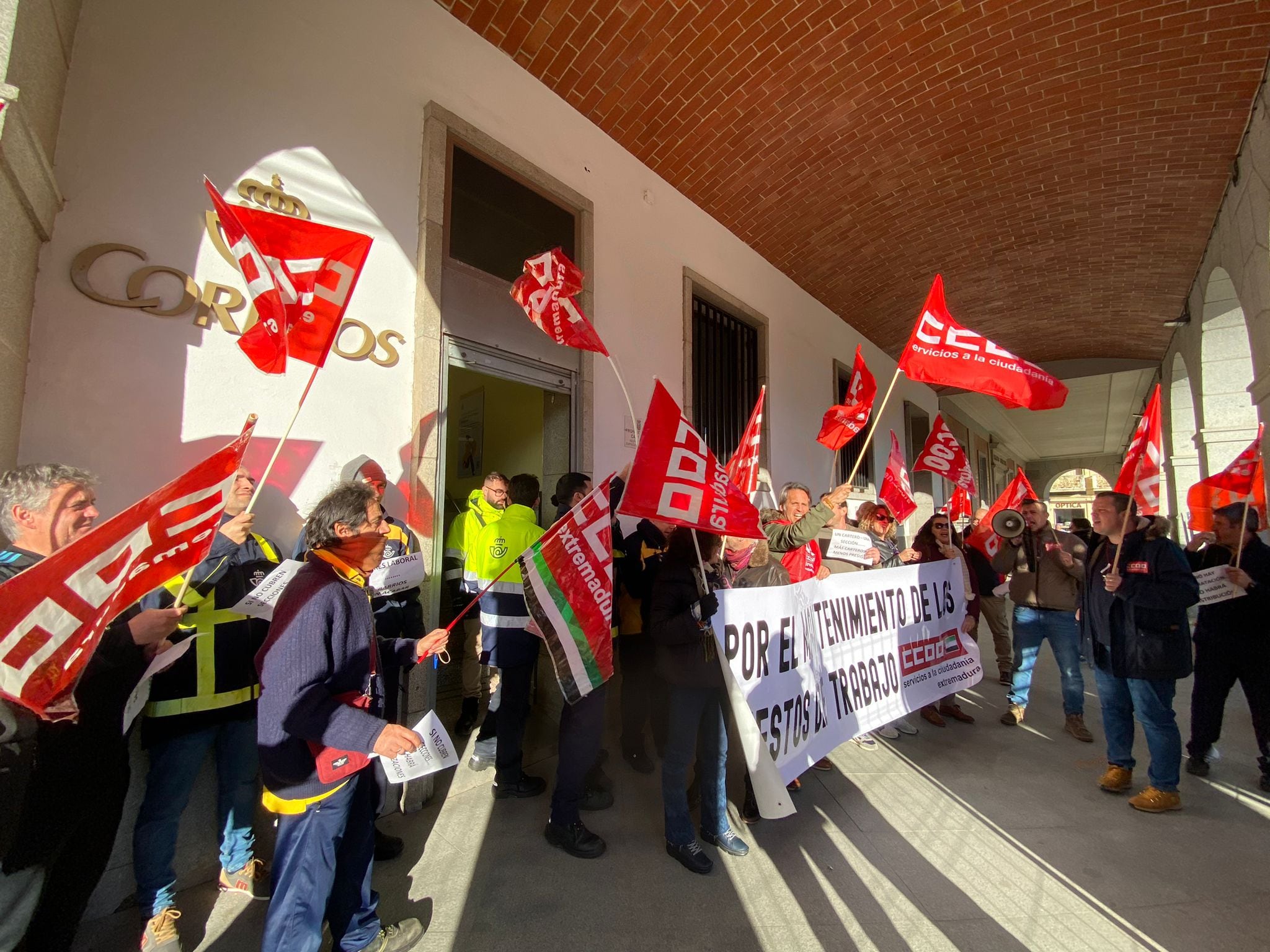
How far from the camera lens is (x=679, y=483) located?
8.75ft

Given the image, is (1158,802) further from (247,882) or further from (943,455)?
(247,882)

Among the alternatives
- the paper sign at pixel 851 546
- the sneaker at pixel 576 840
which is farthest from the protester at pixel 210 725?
the paper sign at pixel 851 546

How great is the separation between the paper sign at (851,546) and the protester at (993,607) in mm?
2413

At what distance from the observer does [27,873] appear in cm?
169

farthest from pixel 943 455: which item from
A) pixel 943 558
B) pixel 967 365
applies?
pixel 967 365

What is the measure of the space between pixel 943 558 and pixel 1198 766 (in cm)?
208

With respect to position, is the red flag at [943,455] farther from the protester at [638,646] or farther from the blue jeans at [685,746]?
the blue jeans at [685,746]

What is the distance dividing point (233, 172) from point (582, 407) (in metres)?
2.83

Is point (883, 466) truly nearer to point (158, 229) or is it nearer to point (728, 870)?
point (728, 870)

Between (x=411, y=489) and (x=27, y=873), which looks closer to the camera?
(x=27, y=873)

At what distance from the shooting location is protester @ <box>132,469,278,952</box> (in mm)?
2348

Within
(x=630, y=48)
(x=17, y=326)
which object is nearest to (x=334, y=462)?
(x=17, y=326)

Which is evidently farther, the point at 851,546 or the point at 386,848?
the point at 851,546

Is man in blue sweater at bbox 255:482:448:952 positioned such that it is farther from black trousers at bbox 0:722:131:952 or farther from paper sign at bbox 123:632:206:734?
black trousers at bbox 0:722:131:952
